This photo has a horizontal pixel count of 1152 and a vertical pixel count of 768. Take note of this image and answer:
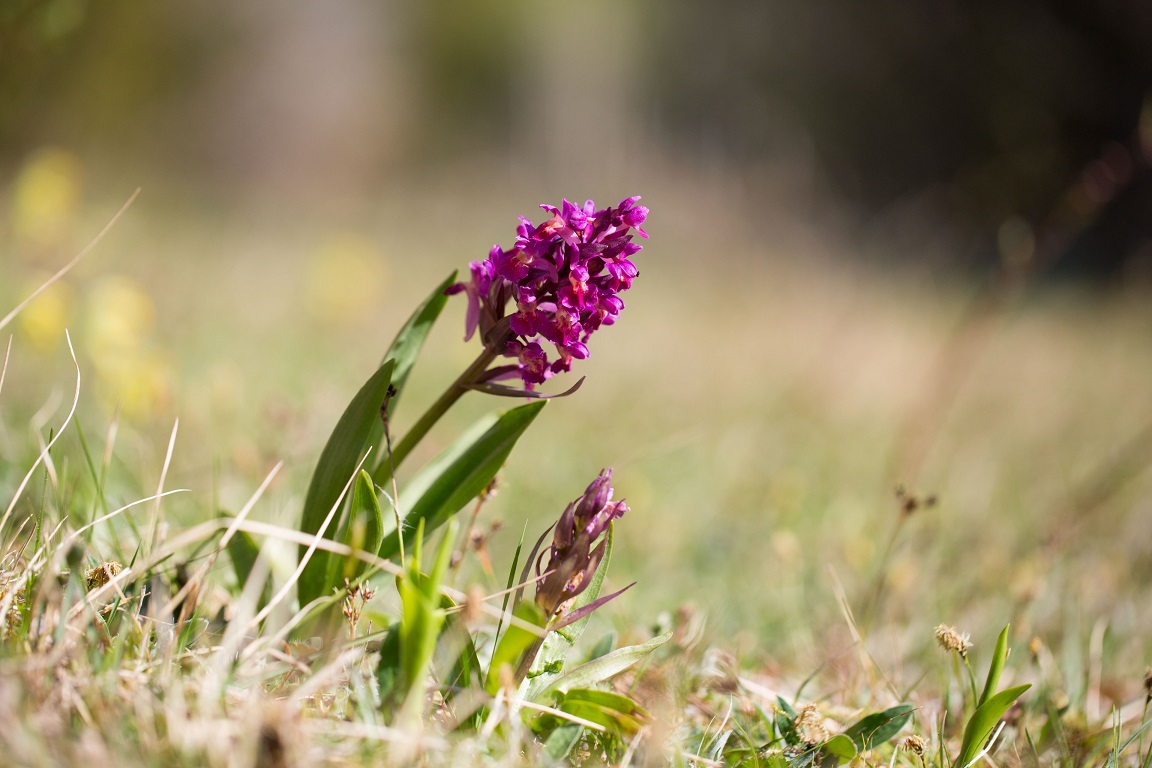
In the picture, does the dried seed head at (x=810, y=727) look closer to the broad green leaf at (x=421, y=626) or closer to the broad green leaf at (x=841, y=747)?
the broad green leaf at (x=841, y=747)

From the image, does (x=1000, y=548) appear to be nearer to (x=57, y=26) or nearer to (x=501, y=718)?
(x=501, y=718)

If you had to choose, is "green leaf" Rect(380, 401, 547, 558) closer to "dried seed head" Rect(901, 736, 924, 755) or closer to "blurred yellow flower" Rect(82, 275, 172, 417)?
"dried seed head" Rect(901, 736, 924, 755)

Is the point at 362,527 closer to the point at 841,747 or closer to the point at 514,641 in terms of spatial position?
the point at 514,641

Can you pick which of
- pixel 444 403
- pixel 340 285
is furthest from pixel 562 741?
pixel 340 285

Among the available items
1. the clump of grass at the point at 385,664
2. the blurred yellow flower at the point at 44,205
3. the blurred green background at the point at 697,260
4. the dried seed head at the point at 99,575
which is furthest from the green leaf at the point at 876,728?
the blurred yellow flower at the point at 44,205

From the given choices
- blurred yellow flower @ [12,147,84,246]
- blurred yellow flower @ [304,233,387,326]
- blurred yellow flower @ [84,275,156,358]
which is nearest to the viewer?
blurred yellow flower @ [84,275,156,358]

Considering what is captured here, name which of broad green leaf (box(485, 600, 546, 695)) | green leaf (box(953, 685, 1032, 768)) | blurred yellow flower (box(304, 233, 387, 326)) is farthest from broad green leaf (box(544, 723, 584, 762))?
blurred yellow flower (box(304, 233, 387, 326))
